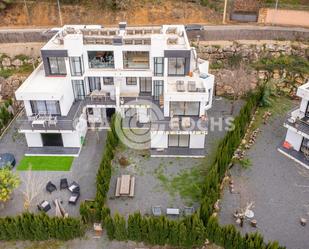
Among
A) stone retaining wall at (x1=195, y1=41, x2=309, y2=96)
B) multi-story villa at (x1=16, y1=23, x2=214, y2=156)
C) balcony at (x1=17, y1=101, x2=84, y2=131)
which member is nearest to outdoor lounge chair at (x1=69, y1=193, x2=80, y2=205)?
multi-story villa at (x1=16, y1=23, x2=214, y2=156)

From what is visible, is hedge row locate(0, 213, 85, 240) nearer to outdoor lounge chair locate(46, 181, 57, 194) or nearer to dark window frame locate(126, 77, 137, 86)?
outdoor lounge chair locate(46, 181, 57, 194)

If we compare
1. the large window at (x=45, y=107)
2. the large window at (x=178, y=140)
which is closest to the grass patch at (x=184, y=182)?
the large window at (x=178, y=140)

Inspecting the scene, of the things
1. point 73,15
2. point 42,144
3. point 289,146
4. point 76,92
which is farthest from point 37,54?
point 289,146

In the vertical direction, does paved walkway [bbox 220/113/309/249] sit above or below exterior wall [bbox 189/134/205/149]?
below

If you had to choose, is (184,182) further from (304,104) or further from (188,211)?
(304,104)

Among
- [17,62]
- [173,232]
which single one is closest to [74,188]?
[173,232]

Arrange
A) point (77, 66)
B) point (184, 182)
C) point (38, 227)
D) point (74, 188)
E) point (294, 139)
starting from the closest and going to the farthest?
point (38, 227)
point (74, 188)
point (184, 182)
point (294, 139)
point (77, 66)

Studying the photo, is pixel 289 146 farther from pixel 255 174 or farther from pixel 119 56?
pixel 119 56
